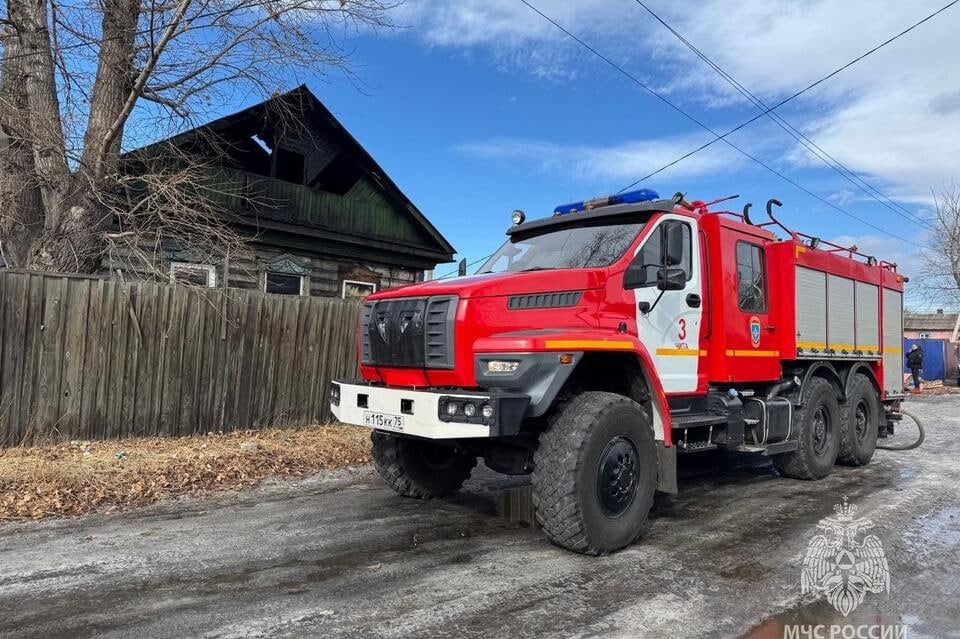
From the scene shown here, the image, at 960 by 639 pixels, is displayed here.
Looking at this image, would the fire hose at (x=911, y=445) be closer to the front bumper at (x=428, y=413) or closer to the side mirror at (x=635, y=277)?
the side mirror at (x=635, y=277)

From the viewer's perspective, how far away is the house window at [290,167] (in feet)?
45.0

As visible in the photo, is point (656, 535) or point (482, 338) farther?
point (656, 535)

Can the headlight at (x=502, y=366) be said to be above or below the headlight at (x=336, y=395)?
above

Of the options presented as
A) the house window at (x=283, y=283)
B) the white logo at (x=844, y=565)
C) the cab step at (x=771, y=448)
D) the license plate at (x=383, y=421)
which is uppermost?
the house window at (x=283, y=283)

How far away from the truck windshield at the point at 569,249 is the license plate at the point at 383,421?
179cm

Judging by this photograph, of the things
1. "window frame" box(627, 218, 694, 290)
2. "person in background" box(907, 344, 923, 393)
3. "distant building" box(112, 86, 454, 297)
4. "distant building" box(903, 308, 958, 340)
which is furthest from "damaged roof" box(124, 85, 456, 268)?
"distant building" box(903, 308, 958, 340)

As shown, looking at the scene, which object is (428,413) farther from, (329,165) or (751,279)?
(329,165)

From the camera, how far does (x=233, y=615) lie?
3.47m

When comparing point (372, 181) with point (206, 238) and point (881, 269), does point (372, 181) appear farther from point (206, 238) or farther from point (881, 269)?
point (881, 269)

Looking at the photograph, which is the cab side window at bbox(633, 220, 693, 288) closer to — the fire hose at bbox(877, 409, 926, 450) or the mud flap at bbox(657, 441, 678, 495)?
the mud flap at bbox(657, 441, 678, 495)

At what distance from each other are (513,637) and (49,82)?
8934 mm

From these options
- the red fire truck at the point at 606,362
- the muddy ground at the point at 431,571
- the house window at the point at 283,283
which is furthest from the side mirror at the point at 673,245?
the house window at the point at 283,283

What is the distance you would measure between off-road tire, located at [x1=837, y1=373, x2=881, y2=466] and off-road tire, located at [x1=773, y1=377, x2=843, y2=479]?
0.85ft

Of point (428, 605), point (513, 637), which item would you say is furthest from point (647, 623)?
point (428, 605)
